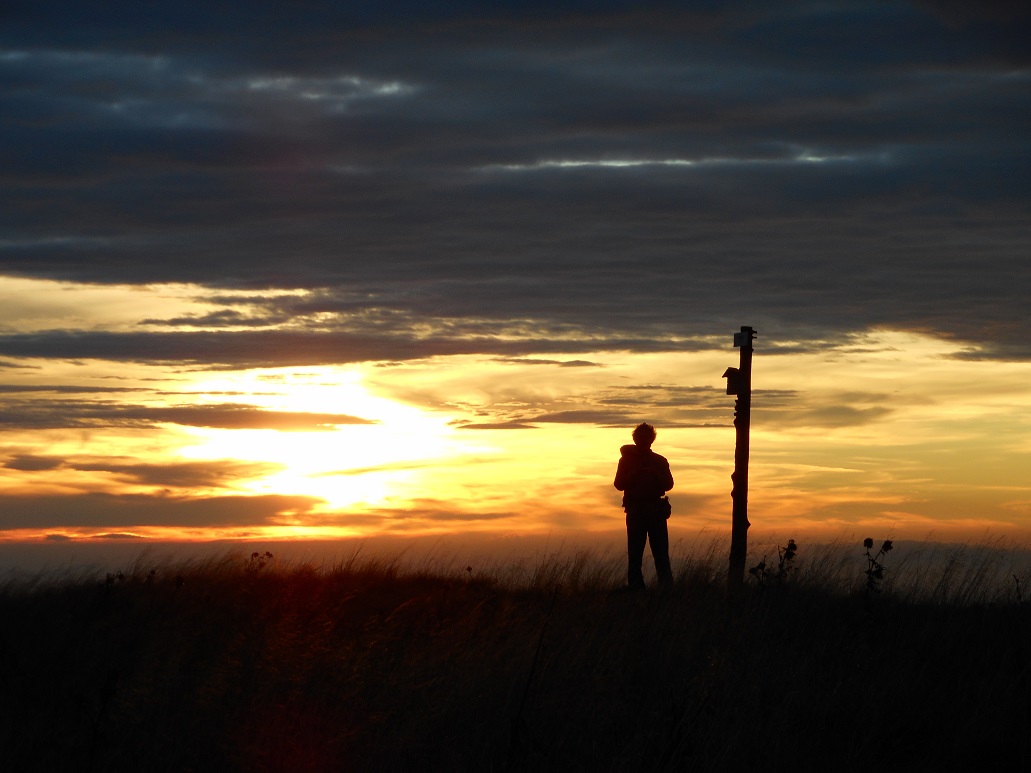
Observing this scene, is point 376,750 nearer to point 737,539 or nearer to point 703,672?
point 703,672

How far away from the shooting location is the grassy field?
7.77 meters

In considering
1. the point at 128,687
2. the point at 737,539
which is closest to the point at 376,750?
the point at 128,687

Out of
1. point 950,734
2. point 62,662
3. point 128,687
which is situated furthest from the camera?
point 62,662

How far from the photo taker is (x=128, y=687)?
29.9ft

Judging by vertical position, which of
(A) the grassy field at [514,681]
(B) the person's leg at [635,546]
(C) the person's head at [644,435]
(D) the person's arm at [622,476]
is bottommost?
(A) the grassy field at [514,681]

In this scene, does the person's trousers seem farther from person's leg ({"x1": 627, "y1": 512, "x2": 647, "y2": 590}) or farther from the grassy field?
the grassy field

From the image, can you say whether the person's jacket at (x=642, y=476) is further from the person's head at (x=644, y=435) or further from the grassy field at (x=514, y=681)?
the grassy field at (x=514, y=681)

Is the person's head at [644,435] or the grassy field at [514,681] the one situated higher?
the person's head at [644,435]

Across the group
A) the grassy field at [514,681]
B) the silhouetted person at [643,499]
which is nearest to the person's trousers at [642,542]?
the silhouetted person at [643,499]

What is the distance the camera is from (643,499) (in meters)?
14.1

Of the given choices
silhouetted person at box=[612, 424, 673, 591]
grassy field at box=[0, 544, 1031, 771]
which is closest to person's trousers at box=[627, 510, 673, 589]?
silhouetted person at box=[612, 424, 673, 591]

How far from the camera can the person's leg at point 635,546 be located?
1422 cm

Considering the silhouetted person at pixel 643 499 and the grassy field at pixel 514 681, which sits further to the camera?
the silhouetted person at pixel 643 499

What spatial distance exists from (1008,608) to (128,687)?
10.1 m
